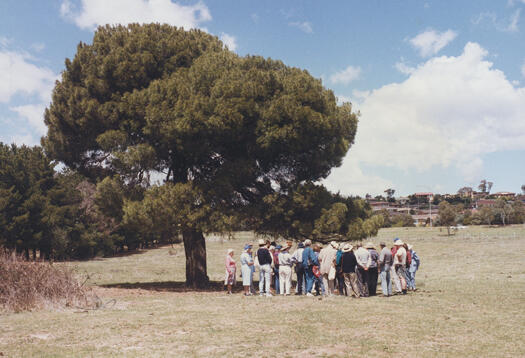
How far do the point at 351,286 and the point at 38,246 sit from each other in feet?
131

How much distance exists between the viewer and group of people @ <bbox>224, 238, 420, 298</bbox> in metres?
15.6

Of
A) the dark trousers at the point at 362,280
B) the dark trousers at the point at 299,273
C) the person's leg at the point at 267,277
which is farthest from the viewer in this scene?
the dark trousers at the point at 299,273

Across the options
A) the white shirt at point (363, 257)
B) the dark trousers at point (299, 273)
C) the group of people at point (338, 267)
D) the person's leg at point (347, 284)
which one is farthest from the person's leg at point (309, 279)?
the white shirt at point (363, 257)

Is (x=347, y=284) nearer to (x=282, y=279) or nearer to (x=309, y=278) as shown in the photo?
(x=309, y=278)

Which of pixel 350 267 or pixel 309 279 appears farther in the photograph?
pixel 309 279

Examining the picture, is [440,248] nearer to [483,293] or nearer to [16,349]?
[483,293]

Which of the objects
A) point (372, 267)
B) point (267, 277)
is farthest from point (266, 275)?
point (372, 267)

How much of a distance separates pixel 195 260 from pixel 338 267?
754cm

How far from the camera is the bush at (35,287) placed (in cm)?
1314

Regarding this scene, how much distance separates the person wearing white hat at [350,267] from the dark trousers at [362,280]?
0.34 ft

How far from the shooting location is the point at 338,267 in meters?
15.8

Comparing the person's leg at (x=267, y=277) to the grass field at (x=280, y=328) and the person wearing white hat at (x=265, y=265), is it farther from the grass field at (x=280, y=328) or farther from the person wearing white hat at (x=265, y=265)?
the grass field at (x=280, y=328)

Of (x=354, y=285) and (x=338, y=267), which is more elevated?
(x=338, y=267)

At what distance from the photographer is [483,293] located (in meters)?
16.3
